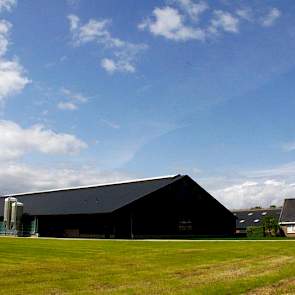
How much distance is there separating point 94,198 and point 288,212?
1036 inches

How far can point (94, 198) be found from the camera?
54688 millimetres

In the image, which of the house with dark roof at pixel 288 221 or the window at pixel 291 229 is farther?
the house with dark roof at pixel 288 221

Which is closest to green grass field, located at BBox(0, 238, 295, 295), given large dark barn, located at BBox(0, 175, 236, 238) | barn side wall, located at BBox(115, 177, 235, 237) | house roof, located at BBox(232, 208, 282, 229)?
large dark barn, located at BBox(0, 175, 236, 238)

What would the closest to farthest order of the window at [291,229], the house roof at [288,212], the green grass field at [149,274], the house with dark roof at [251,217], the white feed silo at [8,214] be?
the green grass field at [149,274] → the white feed silo at [8,214] → the window at [291,229] → the house roof at [288,212] → the house with dark roof at [251,217]

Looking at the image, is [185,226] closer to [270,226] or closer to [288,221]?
[270,226]

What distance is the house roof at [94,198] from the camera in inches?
2000

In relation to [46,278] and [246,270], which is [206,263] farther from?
[46,278]

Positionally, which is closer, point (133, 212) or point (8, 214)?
point (133, 212)

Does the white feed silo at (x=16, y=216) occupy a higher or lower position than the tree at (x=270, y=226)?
higher

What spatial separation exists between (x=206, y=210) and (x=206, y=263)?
39.7 m

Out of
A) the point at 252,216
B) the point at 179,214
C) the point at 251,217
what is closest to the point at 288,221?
the point at 179,214

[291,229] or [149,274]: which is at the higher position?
[291,229]

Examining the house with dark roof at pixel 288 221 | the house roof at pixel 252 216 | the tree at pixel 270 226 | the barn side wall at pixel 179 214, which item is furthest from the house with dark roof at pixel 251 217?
the barn side wall at pixel 179 214

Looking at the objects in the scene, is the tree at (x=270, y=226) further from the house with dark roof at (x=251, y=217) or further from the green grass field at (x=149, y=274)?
the green grass field at (x=149, y=274)
